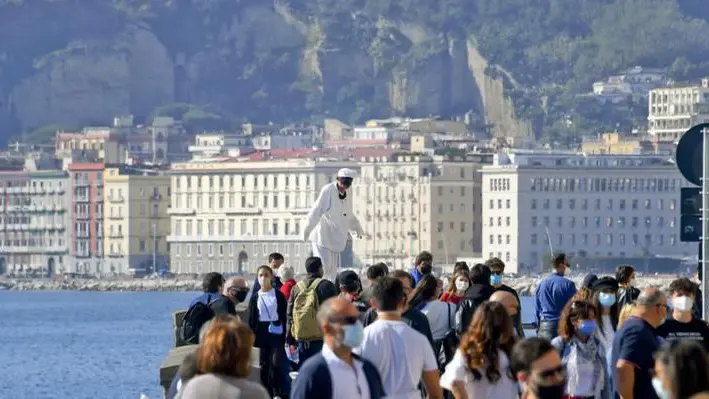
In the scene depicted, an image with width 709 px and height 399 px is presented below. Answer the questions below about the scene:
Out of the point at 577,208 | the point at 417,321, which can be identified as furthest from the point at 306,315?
the point at 577,208

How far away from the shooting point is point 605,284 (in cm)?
1593

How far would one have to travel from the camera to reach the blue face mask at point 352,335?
1165 centimetres

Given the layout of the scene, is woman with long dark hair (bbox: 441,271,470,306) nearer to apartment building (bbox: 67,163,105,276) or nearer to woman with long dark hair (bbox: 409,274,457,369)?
woman with long dark hair (bbox: 409,274,457,369)

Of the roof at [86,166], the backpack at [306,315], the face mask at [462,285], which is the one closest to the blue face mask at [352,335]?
the face mask at [462,285]

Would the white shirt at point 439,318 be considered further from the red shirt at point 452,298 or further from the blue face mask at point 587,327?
the blue face mask at point 587,327

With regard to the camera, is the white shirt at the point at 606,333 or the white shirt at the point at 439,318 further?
the white shirt at the point at 439,318

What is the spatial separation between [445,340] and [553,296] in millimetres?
1622

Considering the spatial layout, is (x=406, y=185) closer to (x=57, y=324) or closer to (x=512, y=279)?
(x=512, y=279)

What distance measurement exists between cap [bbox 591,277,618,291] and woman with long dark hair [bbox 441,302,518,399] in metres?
2.74

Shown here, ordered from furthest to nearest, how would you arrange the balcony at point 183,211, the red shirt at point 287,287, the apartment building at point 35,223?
the apartment building at point 35,223
the balcony at point 183,211
the red shirt at point 287,287

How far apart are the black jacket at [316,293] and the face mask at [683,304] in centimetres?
361

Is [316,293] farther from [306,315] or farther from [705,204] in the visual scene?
[705,204]

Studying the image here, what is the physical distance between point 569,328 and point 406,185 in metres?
129

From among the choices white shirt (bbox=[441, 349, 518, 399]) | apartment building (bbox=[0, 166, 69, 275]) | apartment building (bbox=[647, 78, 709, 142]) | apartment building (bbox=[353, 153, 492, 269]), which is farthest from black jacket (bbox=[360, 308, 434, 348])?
apartment building (bbox=[647, 78, 709, 142])
